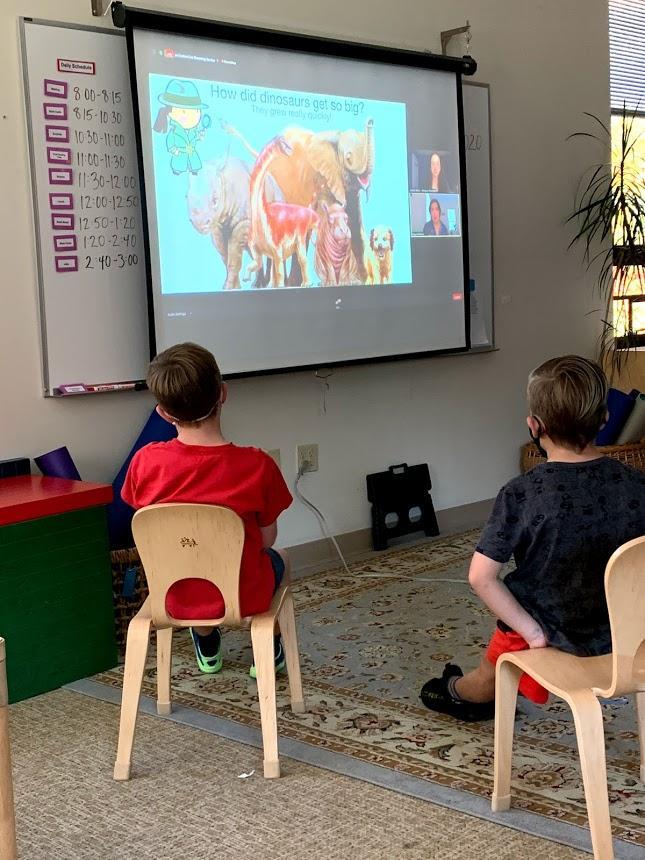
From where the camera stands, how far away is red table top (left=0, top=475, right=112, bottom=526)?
2857 mm

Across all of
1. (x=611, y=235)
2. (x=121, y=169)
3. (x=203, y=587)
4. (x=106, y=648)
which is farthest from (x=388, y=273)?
(x=203, y=587)

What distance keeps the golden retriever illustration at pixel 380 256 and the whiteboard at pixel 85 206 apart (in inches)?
39.9

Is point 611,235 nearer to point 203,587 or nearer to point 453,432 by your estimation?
point 453,432

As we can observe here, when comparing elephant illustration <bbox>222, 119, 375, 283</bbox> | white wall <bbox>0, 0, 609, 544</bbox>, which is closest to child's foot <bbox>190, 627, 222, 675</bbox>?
white wall <bbox>0, 0, 609, 544</bbox>

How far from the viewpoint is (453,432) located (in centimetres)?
477

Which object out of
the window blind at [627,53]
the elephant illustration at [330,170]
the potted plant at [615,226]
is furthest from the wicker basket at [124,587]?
the window blind at [627,53]

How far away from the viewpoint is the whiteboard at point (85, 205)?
10.8 ft

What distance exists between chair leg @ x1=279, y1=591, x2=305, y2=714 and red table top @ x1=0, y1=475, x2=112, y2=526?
0.70m

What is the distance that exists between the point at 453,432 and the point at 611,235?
1410 millimetres

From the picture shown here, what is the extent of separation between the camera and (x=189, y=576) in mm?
2320

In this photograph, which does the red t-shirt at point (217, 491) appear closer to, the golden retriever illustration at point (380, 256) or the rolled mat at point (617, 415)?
the golden retriever illustration at point (380, 256)

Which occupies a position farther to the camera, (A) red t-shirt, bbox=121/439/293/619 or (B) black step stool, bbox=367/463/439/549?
(B) black step stool, bbox=367/463/439/549

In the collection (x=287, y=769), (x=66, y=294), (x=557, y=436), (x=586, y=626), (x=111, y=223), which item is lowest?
(x=287, y=769)

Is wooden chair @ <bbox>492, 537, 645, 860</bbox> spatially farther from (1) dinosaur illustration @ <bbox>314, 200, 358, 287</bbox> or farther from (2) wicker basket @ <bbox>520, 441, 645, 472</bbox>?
(2) wicker basket @ <bbox>520, 441, 645, 472</bbox>
